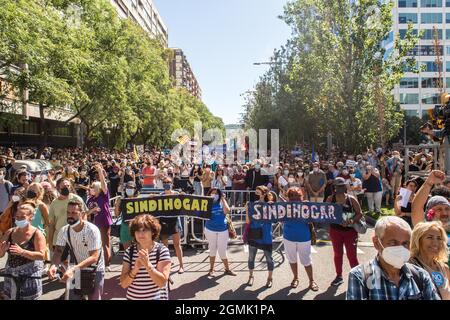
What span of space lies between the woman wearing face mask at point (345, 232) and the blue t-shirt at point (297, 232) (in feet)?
1.54

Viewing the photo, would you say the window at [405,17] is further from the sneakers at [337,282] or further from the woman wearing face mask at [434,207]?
the woman wearing face mask at [434,207]

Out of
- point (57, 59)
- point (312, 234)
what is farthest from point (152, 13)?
point (312, 234)

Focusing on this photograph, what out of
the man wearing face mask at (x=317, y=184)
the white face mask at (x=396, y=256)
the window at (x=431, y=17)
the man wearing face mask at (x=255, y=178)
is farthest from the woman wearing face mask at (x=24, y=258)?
the window at (x=431, y=17)

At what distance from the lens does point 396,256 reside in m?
2.96

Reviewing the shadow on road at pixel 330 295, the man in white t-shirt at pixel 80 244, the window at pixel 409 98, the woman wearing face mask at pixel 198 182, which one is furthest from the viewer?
the window at pixel 409 98

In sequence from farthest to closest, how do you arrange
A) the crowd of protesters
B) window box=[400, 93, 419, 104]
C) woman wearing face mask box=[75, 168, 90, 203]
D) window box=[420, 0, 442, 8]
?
window box=[400, 93, 419, 104] < window box=[420, 0, 442, 8] < woman wearing face mask box=[75, 168, 90, 203] < the crowd of protesters

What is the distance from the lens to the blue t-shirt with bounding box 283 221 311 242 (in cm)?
697

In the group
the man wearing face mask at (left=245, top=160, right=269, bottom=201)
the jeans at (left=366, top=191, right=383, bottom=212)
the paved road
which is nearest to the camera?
the paved road

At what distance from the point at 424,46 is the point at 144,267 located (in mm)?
78483

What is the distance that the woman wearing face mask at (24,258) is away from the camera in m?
4.45

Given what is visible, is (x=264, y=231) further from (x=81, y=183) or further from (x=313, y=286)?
(x=81, y=183)

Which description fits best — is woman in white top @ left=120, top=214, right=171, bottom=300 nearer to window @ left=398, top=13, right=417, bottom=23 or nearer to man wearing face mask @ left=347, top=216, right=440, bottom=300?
man wearing face mask @ left=347, top=216, right=440, bottom=300

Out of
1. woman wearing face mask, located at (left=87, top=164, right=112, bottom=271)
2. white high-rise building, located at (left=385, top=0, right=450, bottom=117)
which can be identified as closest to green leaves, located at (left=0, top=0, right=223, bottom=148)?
woman wearing face mask, located at (left=87, top=164, right=112, bottom=271)

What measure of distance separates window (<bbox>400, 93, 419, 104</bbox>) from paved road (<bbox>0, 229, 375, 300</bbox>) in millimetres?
71307
